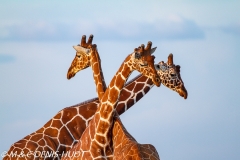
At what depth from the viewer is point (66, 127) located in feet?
48.5

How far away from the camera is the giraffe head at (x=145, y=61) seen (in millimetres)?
12875

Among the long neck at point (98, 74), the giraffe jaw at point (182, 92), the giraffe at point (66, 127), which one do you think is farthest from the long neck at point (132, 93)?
the giraffe jaw at point (182, 92)

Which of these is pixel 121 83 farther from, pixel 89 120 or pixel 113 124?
pixel 89 120

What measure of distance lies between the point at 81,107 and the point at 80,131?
0.33 m

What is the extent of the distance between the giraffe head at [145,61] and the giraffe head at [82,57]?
1215mm

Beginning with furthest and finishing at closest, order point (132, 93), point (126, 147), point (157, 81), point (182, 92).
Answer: point (132, 93)
point (182, 92)
point (157, 81)
point (126, 147)

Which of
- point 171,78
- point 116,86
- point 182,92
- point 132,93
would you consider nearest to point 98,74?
point 116,86

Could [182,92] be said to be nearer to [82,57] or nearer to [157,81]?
[157,81]

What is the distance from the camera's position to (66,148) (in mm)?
14727

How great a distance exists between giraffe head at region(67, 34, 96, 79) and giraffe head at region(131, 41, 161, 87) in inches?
47.8

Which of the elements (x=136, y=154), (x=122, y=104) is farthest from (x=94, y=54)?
(x=136, y=154)

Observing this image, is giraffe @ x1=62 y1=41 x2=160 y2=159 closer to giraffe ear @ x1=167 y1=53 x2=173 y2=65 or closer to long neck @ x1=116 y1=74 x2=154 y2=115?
giraffe ear @ x1=167 y1=53 x2=173 y2=65

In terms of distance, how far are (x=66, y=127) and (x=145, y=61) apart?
224 cm

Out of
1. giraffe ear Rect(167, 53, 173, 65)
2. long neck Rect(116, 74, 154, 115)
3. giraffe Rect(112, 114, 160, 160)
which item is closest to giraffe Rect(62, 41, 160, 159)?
giraffe Rect(112, 114, 160, 160)
